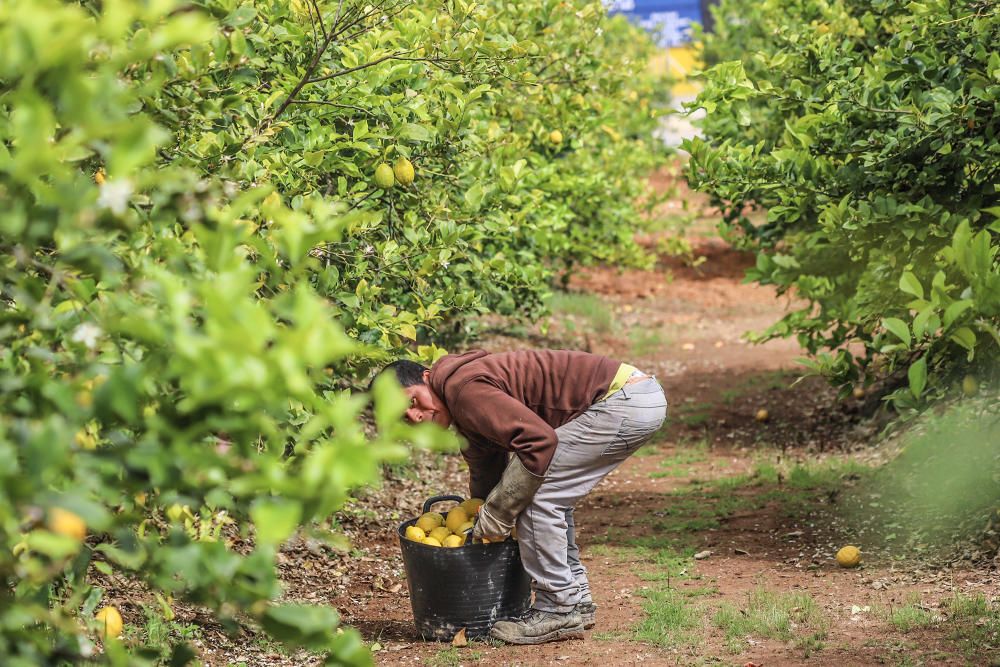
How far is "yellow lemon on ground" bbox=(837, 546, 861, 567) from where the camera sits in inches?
181

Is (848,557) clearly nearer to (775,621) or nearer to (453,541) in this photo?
(775,621)

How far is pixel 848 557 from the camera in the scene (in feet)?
15.1

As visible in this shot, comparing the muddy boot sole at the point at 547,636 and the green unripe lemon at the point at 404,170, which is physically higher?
the green unripe lemon at the point at 404,170

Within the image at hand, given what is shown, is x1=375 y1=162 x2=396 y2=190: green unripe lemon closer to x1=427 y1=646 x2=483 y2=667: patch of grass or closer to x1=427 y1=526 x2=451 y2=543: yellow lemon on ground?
x1=427 y1=526 x2=451 y2=543: yellow lemon on ground

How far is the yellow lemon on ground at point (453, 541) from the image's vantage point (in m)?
3.94

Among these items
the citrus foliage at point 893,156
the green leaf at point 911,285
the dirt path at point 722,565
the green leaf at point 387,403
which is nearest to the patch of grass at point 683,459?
the dirt path at point 722,565

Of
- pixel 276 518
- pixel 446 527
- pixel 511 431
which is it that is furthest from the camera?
pixel 446 527

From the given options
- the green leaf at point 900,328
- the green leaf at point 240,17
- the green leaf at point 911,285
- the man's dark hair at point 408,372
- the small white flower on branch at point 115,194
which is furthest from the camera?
the man's dark hair at point 408,372

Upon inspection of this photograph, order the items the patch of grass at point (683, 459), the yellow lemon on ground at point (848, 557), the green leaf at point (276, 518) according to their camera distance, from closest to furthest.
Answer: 1. the green leaf at point (276, 518)
2. the yellow lemon on ground at point (848, 557)
3. the patch of grass at point (683, 459)

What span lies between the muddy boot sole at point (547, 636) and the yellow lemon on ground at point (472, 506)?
46 centimetres

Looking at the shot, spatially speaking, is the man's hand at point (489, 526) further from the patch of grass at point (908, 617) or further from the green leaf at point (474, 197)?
the patch of grass at point (908, 617)

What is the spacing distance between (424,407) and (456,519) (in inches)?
21.8

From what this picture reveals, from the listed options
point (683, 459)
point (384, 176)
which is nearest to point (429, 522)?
point (384, 176)

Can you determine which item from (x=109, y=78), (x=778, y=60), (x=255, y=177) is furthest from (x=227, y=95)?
(x=778, y=60)
